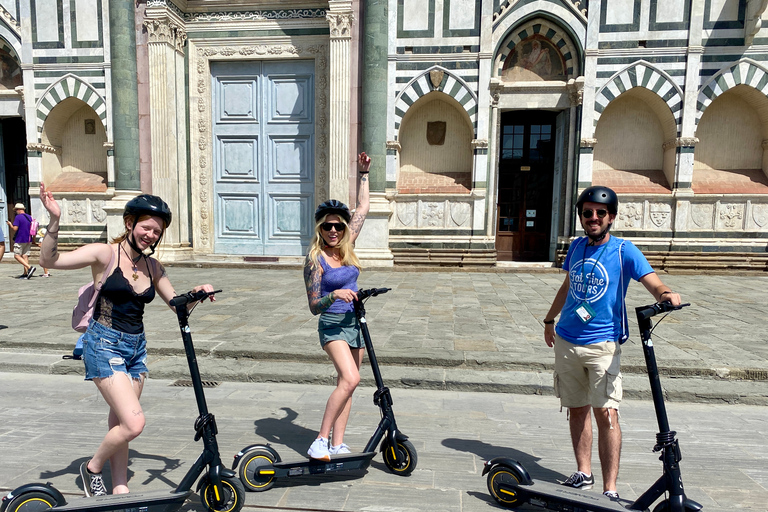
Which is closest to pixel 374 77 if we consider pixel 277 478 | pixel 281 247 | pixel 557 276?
pixel 281 247

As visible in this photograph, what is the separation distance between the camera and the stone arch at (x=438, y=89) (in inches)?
516

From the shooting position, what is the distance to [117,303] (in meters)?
2.53

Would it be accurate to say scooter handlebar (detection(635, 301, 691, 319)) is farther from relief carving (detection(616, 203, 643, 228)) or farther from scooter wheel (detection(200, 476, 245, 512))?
relief carving (detection(616, 203, 643, 228))

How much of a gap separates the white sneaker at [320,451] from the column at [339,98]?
9985mm

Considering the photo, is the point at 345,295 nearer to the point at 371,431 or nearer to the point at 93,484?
the point at 371,431

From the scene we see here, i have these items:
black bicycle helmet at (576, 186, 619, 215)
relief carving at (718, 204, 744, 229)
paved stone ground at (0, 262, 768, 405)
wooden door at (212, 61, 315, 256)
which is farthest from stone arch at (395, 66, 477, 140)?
black bicycle helmet at (576, 186, 619, 215)

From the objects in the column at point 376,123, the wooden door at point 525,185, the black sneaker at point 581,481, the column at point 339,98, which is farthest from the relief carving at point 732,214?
the black sneaker at point 581,481

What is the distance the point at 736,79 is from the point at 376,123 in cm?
949

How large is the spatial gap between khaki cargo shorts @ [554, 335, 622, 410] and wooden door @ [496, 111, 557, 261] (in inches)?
463

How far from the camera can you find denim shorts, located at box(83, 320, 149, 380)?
8.05 ft

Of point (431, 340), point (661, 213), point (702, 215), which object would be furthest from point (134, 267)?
point (702, 215)

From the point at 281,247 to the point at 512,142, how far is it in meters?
7.63

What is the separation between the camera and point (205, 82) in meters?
14.0

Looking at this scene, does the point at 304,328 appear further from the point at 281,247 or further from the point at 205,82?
the point at 205,82
